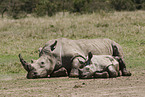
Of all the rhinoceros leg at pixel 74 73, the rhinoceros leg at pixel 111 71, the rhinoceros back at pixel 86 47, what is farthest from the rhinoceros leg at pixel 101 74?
the rhinoceros back at pixel 86 47

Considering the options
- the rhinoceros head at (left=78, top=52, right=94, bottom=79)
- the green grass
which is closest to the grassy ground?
the green grass

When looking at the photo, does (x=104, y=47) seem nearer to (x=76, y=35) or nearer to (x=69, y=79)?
(x=69, y=79)

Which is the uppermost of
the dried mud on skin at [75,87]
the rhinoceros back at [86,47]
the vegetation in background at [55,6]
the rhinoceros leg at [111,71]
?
the vegetation in background at [55,6]

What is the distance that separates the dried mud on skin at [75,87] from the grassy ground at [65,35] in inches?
51.3

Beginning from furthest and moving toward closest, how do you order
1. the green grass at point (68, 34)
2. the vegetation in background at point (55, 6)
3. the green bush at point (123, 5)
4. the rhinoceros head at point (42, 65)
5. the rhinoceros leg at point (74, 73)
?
the green bush at point (123, 5), the vegetation in background at point (55, 6), the green grass at point (68, 34), the rhinoceros leg at point (74, 73), the rhinoceros head at point (42, 65)

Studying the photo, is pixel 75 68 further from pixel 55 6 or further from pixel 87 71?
pixel 55 6

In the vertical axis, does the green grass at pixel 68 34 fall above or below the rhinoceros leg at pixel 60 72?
above

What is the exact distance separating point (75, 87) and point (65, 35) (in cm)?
1253

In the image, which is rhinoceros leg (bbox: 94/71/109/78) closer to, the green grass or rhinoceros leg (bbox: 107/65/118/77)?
rhinoceros leg (bbox: 107/65/118/77)

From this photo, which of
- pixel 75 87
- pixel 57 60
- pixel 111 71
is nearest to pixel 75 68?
pixel 57 60

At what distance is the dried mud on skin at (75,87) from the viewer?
7.23m

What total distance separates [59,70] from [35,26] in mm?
13925

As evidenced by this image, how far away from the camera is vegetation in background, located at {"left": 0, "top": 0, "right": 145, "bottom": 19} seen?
31938 millimetres

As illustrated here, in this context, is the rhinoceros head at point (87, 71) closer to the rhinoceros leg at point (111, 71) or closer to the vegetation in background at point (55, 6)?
the rhinoceros leg at point (111, 71)
